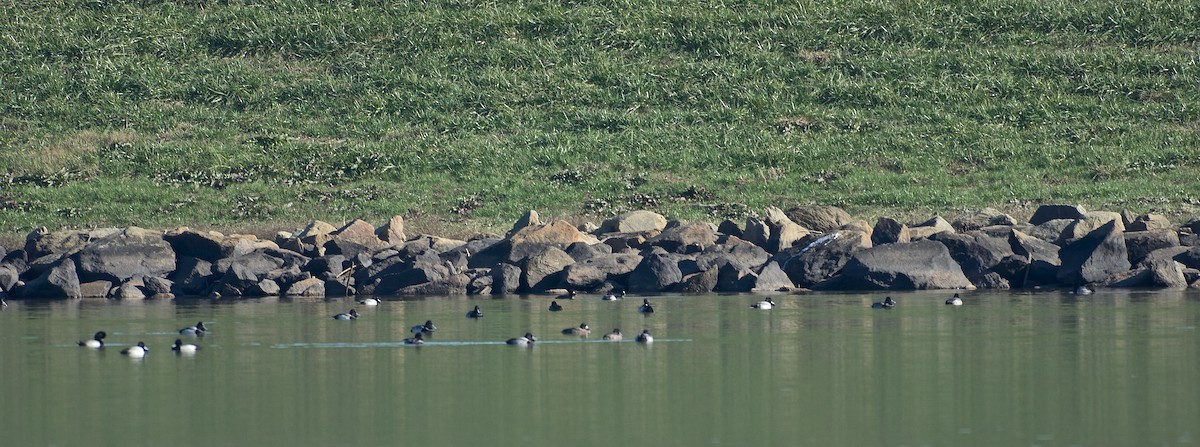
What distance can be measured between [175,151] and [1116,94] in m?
23.8

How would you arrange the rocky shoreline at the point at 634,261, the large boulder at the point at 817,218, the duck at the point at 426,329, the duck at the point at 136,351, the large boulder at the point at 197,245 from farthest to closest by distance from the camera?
the large boulder at the point at 817,218 < the large boulder at the point at 197,245 < the rocky shoreline at the point at 634,261 < the duck at the point at 426,329 < the duck at the point at 136,351

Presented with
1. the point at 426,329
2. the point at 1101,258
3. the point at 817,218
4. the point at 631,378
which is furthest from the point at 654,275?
the point at 631,378

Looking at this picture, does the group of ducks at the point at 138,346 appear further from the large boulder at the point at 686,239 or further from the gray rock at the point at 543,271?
the large boulder at the point at 686,239

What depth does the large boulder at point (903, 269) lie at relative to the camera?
2820 cm

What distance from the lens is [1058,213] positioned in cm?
3216

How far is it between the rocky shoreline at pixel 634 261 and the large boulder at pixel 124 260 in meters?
0.02

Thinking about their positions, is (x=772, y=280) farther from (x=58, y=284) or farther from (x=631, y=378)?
(x=631, y=378)

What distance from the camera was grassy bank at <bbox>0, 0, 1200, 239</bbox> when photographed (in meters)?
38.9

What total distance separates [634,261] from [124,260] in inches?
346

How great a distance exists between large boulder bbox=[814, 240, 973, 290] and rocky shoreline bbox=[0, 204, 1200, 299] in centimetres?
2

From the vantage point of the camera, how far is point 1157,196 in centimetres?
3712

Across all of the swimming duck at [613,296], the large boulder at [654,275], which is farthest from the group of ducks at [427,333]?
the large boulder at [654,275]

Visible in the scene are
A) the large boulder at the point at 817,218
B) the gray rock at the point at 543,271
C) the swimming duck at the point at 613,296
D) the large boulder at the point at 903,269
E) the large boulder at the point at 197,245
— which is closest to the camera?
the swimming duck at the point at 613,296

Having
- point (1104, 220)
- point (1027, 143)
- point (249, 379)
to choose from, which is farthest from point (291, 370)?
point (1027, 143)
